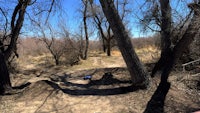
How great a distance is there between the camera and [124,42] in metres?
8.08

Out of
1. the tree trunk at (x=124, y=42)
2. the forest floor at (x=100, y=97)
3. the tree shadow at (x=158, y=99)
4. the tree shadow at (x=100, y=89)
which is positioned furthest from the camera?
the tree shadow at (x=100, y=89)

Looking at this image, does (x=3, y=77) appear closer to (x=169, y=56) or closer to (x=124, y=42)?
(x=124, y=42)

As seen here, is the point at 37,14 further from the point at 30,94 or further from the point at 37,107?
the point at 37,107

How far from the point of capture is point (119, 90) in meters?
8.61

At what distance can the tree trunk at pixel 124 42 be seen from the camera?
26.1ft

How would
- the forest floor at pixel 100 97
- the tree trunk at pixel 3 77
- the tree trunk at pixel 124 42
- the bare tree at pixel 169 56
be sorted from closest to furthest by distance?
the bare tree at pixel 169 56, the forest floor at pixel 100 97, the tree trunk at pixel 124 42, the tree trunk at pixel 3 77

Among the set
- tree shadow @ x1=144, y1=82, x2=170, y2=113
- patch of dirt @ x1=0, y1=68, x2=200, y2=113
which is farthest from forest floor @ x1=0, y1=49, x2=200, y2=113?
tree shadow @ x1=144, y1=82, x2=170, y2=113

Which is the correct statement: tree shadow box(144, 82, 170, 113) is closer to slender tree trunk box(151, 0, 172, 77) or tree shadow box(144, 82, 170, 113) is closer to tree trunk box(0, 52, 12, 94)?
slender tree trunk box(151, 0, 172, 77)

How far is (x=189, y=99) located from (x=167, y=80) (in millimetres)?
1154

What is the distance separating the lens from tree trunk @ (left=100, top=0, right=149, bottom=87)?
26.1ft

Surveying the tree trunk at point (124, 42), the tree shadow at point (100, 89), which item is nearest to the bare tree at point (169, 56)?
the tree trunk at point (124, 42)

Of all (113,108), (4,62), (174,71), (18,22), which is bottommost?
(113,108)

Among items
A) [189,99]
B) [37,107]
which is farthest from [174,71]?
[37,107]

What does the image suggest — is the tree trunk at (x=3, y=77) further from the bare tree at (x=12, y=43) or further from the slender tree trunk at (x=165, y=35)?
the slender tree trunk at (x=165, y=35)
